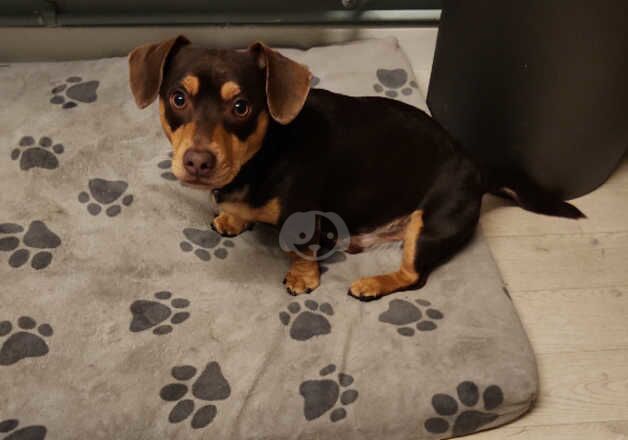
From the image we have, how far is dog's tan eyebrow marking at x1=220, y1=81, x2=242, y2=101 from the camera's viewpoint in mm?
1546

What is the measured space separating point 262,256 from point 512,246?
0.87m

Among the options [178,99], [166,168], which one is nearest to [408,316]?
[178,99]

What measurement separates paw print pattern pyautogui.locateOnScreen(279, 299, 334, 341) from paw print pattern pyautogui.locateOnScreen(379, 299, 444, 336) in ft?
0.53

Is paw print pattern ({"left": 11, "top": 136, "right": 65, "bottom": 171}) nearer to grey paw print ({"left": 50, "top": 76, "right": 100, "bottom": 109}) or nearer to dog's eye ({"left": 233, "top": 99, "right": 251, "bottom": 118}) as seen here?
grey paw print ({"left": 50, "top": 76, "right": 100, "bottom": 109})

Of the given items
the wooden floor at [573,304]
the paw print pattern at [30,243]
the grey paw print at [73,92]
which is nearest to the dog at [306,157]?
the wooden floor at [573,304]

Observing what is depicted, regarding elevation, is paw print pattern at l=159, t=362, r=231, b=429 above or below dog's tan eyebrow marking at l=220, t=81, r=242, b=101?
below

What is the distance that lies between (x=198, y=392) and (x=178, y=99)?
745 millimetres

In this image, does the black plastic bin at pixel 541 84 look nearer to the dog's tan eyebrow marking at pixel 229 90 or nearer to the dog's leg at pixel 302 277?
the dog's leg at pixel 302 277

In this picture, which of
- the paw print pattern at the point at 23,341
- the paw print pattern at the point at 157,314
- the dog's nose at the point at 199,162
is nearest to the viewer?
the dog's nose at the point at 199,162

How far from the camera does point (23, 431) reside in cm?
156

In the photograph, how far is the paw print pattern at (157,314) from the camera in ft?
5.96

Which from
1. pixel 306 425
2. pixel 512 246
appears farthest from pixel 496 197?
pixel 306 425

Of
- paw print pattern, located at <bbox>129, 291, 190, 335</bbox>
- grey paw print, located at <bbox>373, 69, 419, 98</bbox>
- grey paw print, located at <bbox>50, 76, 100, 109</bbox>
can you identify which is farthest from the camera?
grey paw print, located at <bbox>373, 69, 419, 98</bbox>

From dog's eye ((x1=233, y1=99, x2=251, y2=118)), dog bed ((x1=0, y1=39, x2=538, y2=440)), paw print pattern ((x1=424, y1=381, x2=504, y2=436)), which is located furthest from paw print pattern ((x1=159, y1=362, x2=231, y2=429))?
dog's eye ((x1=233, y1=99, x2=251, y2=118))
